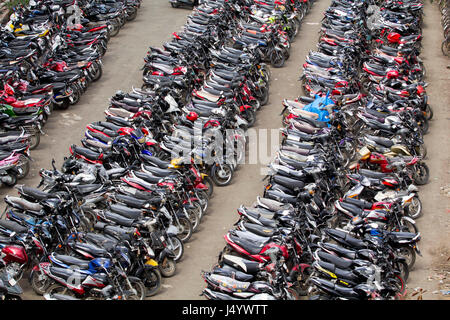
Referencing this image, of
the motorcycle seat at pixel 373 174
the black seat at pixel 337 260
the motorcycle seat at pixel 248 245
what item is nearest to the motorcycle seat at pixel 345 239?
the black seat at pixel 337 260

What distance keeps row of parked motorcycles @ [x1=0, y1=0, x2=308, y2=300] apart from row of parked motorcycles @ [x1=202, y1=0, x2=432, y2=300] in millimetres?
1150

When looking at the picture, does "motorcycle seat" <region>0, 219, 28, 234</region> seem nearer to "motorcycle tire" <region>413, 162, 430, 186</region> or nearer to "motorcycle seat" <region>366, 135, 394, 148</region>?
"motorcycle seat" <region>366, 135, 394, 148</region>

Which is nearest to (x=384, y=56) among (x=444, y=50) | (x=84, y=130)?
(x=444, y=50)

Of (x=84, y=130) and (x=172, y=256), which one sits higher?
(x=172, y=256)

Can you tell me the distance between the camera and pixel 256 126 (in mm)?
17469

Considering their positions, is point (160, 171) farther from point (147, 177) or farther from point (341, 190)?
point (341, 190)

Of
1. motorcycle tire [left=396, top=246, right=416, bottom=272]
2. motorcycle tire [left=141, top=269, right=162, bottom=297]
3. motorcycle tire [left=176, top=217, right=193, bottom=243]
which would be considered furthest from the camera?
motorcycle tire [left=176, top=217, right=193, bottom=243]

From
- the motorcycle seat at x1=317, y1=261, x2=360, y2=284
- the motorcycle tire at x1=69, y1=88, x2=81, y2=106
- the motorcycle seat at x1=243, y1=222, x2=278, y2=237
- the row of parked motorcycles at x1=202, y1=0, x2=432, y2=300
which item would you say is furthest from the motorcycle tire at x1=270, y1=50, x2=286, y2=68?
Answer: the motorcycle seat at x1=317, y1=261, x2=360, y2=284

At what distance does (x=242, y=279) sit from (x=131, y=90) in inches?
353

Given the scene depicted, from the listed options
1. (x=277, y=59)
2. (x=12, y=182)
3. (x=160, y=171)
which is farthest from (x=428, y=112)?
(x=12, y=182)

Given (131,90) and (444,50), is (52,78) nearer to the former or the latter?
(131,90)

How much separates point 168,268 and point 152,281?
A: 594 mm

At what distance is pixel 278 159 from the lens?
48.5 feet

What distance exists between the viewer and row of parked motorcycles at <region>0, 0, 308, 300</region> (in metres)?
11.7
